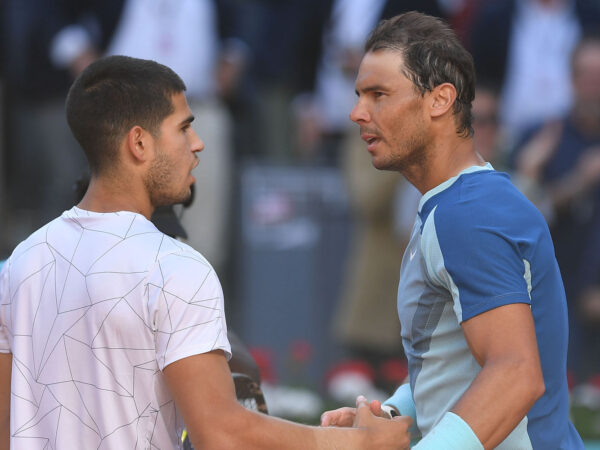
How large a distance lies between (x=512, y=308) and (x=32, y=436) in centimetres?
125

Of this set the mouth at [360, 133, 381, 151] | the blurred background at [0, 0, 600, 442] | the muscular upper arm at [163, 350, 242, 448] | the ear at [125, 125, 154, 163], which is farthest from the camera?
the blurred background at [0, 0, 600, 442]

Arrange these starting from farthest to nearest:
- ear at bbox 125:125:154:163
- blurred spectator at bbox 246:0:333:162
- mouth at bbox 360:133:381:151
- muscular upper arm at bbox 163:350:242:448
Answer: blurred spectator at bbox 246:0:333:162
mouth at bbox 360:133:381:151
ear at bbox 125:125:154:163
muscular upper arm at bbox 163:350:242:448

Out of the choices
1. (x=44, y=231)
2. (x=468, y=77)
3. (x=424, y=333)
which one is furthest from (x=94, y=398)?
(x=468, y=77)

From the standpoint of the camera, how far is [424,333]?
306cm

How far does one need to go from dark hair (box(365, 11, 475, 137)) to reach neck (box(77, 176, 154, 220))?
77 cm

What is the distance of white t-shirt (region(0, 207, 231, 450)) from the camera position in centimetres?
282

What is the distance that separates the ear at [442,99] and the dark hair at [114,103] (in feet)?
2.26

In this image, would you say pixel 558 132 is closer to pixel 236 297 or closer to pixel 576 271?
pixel 576 271

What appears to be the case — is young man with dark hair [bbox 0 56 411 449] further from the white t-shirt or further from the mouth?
the mouth

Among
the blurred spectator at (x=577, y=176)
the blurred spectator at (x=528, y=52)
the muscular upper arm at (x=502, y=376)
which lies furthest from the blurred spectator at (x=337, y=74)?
the muscular upper arm at (x=502, y=376)

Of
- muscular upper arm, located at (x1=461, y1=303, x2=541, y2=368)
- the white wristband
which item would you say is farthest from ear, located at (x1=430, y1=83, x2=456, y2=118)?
the white wristband

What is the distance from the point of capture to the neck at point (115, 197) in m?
3.04

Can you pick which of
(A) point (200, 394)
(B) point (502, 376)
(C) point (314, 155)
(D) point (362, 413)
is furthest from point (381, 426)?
(C) point (314, 155)

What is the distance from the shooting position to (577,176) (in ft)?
25.7
